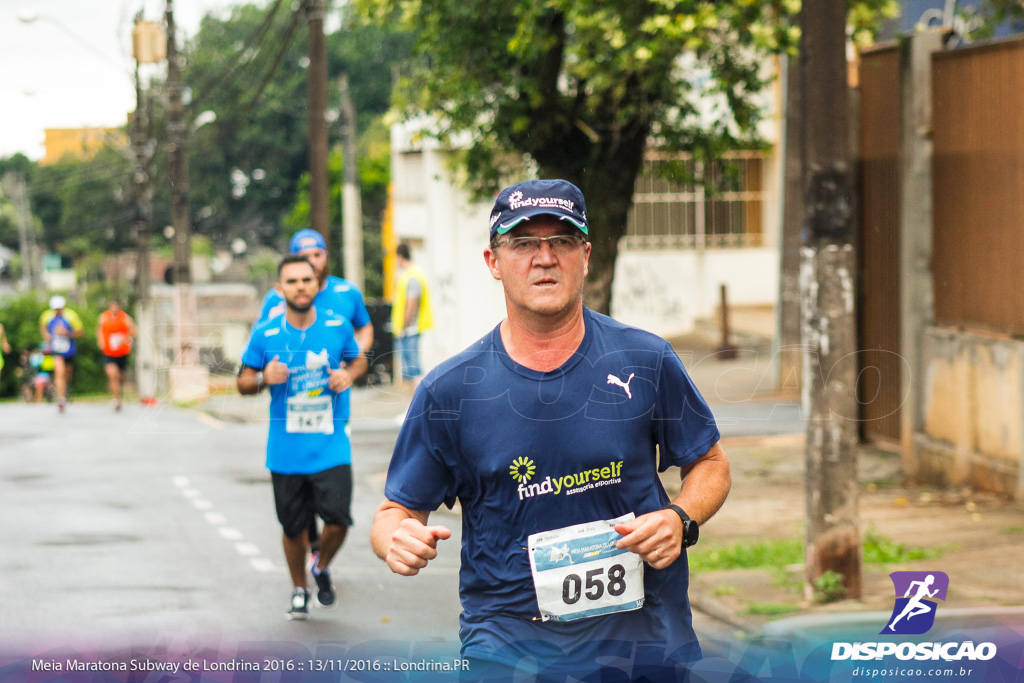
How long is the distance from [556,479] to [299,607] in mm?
4251

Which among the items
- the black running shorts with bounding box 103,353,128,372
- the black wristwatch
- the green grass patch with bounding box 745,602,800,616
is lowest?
the black running shorts with bounding box 103,353,128,372

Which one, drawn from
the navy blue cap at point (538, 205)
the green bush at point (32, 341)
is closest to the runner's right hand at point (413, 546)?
the navy blue cap at point (538, 205)

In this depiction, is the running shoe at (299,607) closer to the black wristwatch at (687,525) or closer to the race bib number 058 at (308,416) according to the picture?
the race bib number 058 at (308,416)

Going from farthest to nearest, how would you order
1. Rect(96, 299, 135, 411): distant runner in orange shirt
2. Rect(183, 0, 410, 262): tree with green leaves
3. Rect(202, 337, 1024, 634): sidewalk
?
Rect(183, 0, 410, 262): tree with green leaves < Rect(96, 299, 135, 411): distant runner in orange shirt < Rect(202, 337, 1024, 634): sidewalk

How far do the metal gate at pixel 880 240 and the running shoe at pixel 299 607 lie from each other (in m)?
5.99

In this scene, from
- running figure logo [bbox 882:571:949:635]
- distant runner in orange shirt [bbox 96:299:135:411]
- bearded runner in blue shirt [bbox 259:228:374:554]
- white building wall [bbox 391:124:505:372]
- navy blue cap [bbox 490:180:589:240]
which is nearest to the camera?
navy blue cap [bbox 490:180:589:240]

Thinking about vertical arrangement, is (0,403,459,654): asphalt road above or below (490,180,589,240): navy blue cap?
below

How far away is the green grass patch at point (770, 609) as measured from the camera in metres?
6.88

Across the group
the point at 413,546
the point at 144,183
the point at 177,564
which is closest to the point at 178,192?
the point at 144,183

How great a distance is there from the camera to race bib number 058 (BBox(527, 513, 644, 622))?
339cm

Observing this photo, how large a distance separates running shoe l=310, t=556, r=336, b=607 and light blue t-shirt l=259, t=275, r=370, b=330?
147 cm

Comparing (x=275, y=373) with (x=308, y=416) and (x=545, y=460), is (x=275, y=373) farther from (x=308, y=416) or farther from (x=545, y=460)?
(x=545, y=460)

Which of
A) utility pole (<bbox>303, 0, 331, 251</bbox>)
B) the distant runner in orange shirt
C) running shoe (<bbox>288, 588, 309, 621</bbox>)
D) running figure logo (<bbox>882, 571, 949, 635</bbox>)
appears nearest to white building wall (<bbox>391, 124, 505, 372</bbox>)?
the distant runner in orange shirt

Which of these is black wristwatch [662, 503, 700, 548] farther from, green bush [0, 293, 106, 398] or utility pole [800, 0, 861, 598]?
green bush [0, 293, 106, 398]
